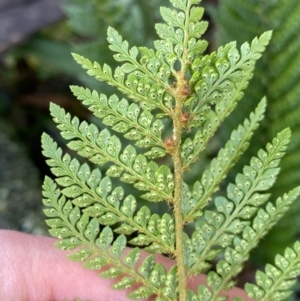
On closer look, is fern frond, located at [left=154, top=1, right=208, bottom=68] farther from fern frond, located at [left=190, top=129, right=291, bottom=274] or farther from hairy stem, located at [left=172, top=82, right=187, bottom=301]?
fern frond, located at [left=190, top=129, right=291, bottom=274]

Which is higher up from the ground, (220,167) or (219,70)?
(219,70)

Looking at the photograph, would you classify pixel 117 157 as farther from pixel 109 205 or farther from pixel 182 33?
pixel 182 33

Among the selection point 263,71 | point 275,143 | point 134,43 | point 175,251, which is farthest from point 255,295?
point 134,43

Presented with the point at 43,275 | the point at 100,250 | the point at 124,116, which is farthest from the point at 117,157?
the point at 43,275

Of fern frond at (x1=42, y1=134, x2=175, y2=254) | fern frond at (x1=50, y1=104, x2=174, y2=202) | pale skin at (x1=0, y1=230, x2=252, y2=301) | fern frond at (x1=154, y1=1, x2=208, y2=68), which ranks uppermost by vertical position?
fern frond at (x1=154, y1=1, x2=208, y2=68)

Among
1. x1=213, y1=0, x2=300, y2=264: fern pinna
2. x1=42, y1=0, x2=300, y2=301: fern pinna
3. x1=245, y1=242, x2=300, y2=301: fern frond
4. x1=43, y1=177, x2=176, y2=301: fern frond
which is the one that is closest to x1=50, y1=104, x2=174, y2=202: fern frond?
x1=42, y1=0, x2=300, y2=301: fern pinna

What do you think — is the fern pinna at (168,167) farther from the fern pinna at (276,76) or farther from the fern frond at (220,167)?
the fern pinna at (276,76)

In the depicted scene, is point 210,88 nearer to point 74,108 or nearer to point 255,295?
point 255,295

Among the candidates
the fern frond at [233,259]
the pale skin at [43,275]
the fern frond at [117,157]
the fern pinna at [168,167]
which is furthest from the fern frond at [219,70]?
the pale skin at [43,275]
